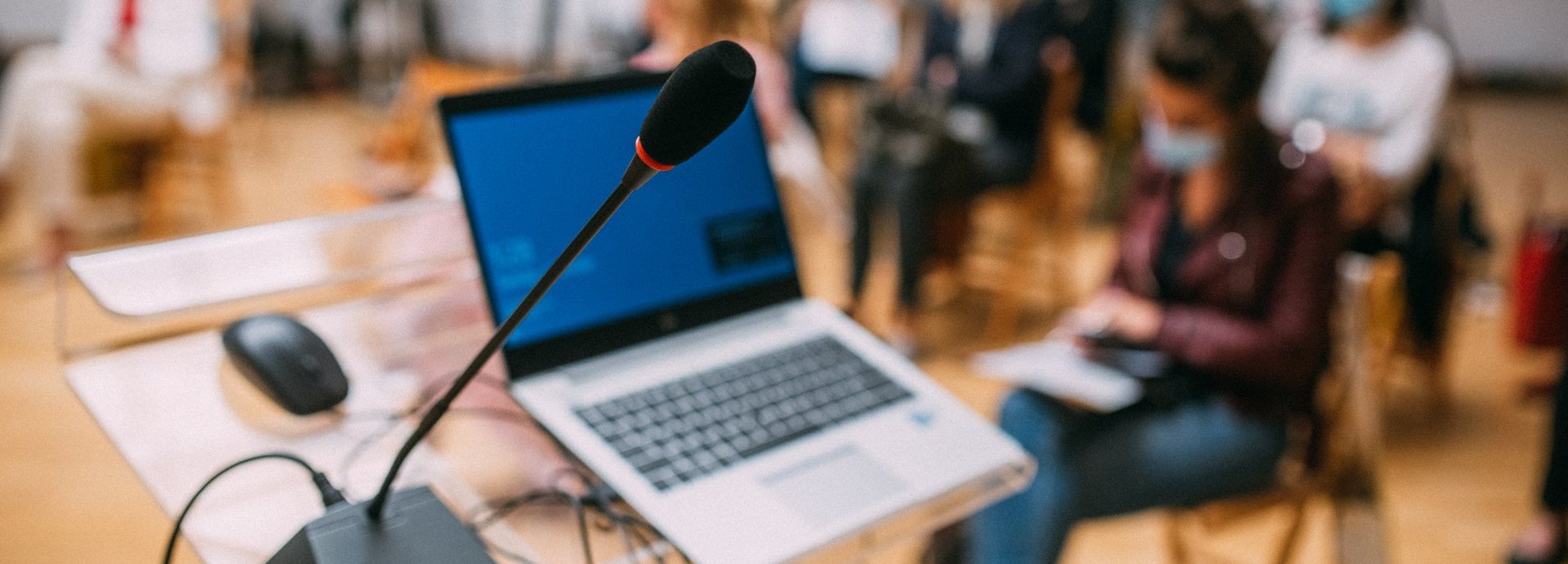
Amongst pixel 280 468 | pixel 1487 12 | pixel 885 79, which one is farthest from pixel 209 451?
pixel 1487 12

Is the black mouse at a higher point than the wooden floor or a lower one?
higher

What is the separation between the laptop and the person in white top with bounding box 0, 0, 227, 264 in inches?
115

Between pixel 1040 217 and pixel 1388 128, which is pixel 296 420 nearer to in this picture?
pixel 1388 128

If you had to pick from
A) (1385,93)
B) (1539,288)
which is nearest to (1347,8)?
(1385,93)

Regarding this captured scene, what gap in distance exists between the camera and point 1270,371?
1.49m

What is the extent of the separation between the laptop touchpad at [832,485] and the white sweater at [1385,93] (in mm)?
2137

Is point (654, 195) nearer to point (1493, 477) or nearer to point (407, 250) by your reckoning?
point (407, 250)

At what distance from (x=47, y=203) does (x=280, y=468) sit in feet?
9.54

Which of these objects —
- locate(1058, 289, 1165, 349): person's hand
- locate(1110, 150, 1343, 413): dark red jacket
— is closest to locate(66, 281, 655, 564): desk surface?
locate(1058, 289, 1165, 349): person's hand

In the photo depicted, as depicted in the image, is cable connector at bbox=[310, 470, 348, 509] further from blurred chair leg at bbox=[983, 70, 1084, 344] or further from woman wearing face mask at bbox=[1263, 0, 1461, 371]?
blurred chair leg at bbox=[983, 70, 1084, 344]

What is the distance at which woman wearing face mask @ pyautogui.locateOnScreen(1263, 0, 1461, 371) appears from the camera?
2496mm

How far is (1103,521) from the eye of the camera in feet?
5.16

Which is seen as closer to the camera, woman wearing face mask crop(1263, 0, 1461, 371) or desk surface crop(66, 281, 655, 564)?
desk surface crop(66, 281, 655, 564)

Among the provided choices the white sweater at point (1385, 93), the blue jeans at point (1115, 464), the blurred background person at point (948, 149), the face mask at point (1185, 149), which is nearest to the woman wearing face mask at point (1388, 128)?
the white sweater at point (1385, 93)
